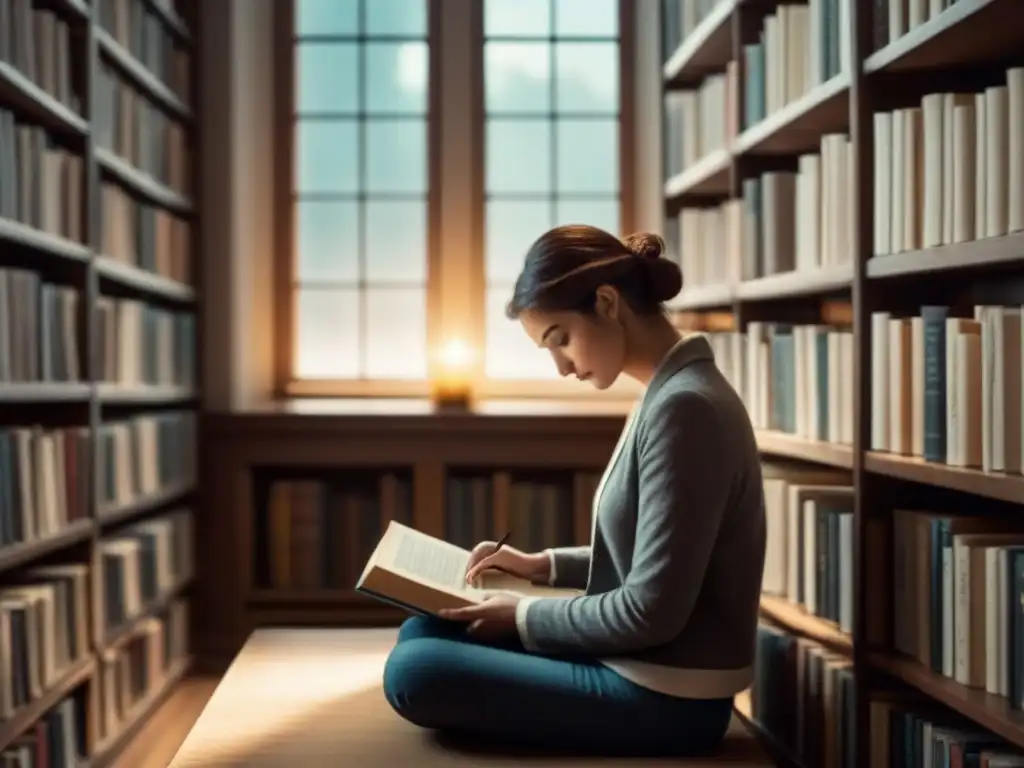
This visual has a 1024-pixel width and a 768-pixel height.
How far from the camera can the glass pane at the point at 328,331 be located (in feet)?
14.5

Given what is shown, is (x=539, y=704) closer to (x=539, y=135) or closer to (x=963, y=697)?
(x=963, y=697)

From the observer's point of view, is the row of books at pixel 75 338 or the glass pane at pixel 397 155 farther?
the glass pane at pixel 397 155

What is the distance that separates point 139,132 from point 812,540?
208 cm

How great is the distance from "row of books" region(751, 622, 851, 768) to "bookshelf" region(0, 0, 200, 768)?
1.49 metres

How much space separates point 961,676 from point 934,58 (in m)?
0.99

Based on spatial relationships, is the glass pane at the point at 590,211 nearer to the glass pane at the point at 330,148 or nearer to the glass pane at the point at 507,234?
the glass pane at the point at 507,234

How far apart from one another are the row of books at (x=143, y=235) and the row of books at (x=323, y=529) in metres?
0.76

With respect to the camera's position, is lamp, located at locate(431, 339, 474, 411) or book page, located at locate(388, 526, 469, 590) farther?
lamp, located at locate(431, 339, 474, 411)

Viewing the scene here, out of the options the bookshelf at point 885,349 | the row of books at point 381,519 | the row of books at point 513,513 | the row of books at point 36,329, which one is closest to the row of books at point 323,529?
the row of books at point 381,519

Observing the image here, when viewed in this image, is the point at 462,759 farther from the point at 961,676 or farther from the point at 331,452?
the point at 331,452

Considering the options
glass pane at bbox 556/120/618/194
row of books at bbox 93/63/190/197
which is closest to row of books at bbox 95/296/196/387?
row of books at bbox 93/63/190/197

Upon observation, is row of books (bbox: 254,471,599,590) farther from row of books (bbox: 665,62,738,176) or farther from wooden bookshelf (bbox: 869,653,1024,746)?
wooden bookshelf (bbox: 869,653,1024,746)

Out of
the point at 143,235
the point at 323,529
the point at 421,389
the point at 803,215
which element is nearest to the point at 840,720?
the point at 803,215

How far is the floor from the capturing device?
182 centimetres
